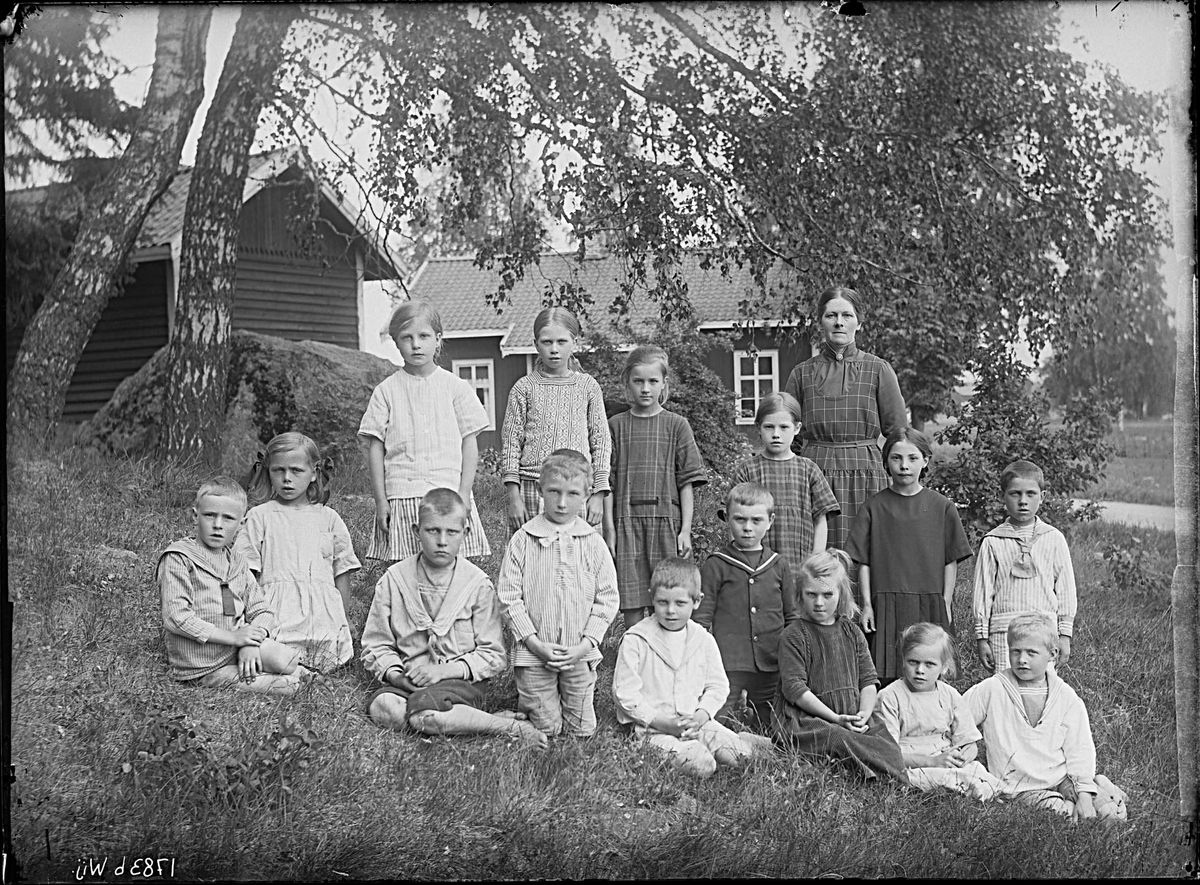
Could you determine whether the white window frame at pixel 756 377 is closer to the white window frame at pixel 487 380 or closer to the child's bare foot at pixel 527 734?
the white window frame at pixel 487 380

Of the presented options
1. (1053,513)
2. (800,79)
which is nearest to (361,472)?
(800,79)

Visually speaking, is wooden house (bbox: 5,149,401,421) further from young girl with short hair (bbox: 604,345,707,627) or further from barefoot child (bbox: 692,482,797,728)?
barefoot child (bbox: 692,482,797,728)

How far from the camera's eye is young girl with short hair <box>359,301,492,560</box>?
5.55 meters

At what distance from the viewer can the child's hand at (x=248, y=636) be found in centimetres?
507

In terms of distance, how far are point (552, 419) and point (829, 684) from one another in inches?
73.2

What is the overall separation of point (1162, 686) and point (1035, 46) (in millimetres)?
4379

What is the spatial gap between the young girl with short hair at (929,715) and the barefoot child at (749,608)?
1.78 feet

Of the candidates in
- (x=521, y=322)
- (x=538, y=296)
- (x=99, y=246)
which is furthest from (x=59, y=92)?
(x=538, y=296)

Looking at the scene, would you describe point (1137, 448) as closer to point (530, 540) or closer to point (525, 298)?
point (525, 298)

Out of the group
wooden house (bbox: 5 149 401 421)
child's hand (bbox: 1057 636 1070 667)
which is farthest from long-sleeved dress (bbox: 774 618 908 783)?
wooden house (bbox: 5 149 401 421)

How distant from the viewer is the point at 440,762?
463 centimetres

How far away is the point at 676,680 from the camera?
495 cm

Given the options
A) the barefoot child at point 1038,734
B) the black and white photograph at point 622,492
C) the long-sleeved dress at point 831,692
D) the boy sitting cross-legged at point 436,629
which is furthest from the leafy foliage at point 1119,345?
the boy sitting cross-legged at point 436,629

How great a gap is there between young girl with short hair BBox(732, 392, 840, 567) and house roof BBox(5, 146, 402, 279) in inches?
136
